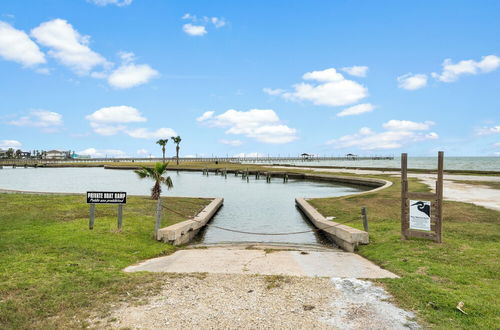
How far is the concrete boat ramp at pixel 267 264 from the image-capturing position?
8.04 m

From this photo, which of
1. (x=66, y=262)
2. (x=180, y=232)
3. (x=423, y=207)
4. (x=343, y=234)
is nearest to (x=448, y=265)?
(x=423, y=207)

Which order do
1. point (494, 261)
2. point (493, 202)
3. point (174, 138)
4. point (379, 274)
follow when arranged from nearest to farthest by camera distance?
point (379, 274), point (494, 261), point (493, 202), point (174, 138)

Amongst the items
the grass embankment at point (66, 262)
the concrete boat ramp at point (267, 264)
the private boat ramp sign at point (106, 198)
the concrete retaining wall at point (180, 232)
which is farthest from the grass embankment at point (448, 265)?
the private boat ramp sign at point (106, 198)

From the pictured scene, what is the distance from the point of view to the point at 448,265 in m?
8.24

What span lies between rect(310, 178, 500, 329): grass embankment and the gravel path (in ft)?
1.92

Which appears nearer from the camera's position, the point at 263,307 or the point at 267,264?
the point at 263,307

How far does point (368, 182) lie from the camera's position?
38.2m

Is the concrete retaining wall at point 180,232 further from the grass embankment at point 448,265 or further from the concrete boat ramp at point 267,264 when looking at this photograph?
the grass embankment at point 448,265

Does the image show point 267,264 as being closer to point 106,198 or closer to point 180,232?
point 180,232

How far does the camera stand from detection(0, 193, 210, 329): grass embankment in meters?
5.59

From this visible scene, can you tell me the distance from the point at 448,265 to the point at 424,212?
2.80m

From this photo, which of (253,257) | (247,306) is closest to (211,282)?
(247,306)

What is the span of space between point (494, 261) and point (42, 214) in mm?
16541

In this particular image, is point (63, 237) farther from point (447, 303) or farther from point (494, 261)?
point (494, 261)
